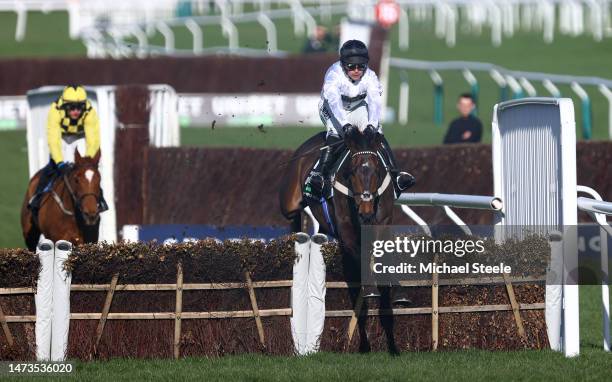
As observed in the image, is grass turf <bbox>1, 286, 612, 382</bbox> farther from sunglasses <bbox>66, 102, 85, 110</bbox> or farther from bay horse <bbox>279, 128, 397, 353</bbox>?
sunglasses <bbox>66, 102, 85, 110</bbox>

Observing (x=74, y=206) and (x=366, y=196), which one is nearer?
(x=366, y=196)

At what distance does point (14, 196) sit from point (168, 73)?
5341mm

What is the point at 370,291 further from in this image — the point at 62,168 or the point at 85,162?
the point at 62,168

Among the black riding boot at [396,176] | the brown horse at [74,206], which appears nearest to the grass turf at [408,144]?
the black riding boot at [396,176]

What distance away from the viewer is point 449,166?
1630 centimetres

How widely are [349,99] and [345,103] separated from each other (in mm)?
69

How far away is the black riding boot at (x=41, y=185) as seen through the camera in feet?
42.7

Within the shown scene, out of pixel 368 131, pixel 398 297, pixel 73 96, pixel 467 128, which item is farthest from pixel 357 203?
pixel 467 128

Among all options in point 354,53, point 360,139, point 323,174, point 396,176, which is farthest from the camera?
point 354,53

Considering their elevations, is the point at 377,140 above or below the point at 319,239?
above

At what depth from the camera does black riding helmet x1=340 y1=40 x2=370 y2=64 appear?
11031 mm

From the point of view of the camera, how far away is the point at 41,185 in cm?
1316

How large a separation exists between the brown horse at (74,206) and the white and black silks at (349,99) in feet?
7.67

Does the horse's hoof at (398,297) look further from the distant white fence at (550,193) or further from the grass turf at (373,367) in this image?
the distant white fence at (550,193)
